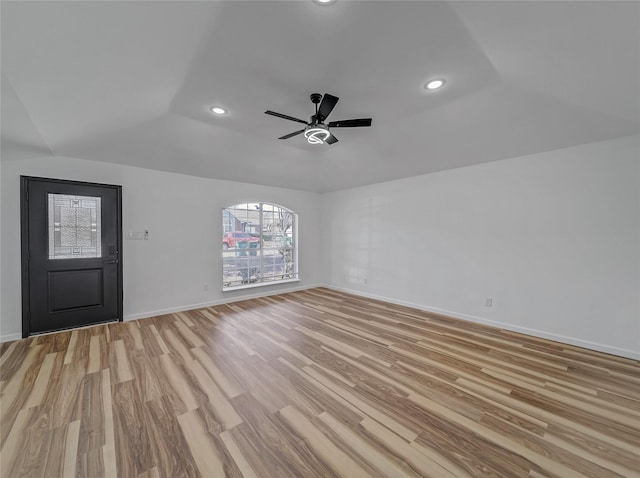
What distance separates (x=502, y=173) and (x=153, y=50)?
15.1 ft

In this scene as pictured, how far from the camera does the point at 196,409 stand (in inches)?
78.0

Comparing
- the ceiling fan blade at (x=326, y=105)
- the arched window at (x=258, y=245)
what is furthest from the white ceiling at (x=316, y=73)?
the arched window at (x=258, y=245)

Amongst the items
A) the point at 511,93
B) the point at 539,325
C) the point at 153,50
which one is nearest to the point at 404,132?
the point at 511,93

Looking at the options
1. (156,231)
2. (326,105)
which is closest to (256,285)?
(156,231)

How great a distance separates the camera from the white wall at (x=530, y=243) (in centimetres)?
295

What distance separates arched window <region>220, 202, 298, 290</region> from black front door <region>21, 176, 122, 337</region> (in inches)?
72.0

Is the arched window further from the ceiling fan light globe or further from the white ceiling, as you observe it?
the ceiling fan light globe

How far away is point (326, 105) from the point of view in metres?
2.34

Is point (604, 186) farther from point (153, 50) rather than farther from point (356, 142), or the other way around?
point (153, 50)

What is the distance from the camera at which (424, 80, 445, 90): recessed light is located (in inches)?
97.8

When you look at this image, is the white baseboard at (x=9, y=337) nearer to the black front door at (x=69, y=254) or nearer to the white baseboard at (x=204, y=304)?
the black front door at (x=69, y=254)

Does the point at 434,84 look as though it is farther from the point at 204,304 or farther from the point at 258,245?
the point at 204,304

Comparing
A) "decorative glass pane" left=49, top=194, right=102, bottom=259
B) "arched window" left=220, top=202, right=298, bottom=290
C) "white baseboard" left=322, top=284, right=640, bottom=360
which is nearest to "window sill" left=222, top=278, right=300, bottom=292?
"arched window" left=220, top=202, right=298, bottom=290

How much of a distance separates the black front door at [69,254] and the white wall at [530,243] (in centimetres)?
498
